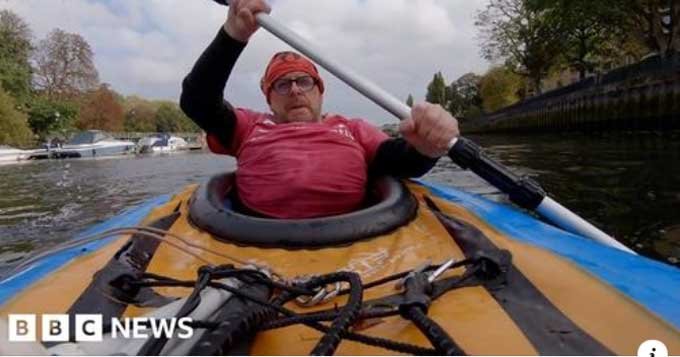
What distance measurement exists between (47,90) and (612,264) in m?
43.8

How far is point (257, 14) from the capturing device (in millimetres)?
2371

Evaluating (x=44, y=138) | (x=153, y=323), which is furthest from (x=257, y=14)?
(x=44, y=138)

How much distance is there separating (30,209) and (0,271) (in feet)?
11.2

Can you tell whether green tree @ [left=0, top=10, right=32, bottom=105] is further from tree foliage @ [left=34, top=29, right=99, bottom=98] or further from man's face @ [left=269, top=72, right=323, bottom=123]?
man's face @ [left=269, top=72, right=323, bottom=123]

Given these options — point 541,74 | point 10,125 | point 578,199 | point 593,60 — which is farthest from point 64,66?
point 578,199

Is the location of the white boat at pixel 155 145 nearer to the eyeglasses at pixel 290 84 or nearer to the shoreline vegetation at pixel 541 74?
the shoreline vegetation at pixel 541 74

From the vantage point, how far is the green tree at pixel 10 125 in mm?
25722

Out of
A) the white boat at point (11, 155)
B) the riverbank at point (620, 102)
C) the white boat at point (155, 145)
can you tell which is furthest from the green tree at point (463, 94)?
the white boat at point (11, 155)

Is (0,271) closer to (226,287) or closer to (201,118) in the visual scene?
(201,118)

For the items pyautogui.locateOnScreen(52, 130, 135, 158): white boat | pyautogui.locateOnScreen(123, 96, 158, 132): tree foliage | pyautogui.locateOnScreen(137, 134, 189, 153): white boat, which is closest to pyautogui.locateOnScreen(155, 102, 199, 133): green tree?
pyautogui.locateOnScreen(123, 96, 158, 132): tree foliage

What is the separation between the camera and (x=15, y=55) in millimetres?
33688

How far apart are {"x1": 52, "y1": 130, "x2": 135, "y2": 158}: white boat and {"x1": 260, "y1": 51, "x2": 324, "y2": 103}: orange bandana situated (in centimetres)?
2343

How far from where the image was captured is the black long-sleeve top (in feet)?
7.33

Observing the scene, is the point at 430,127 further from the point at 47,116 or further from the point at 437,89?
the point at 437,89
